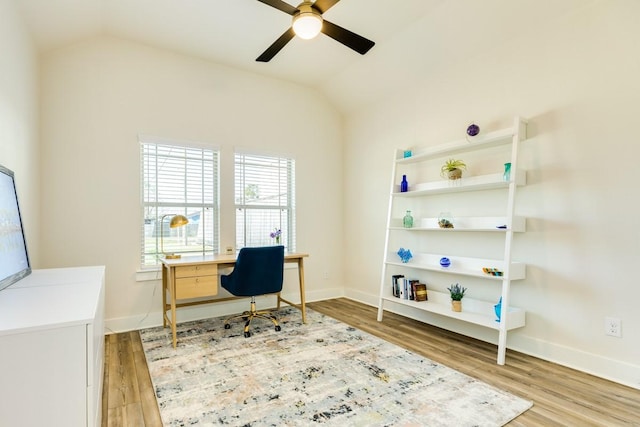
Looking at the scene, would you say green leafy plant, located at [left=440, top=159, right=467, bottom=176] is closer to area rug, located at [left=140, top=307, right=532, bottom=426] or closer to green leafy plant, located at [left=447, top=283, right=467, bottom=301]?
green leafy plant, located at [left=447, top=283, right=467, bottom=301]

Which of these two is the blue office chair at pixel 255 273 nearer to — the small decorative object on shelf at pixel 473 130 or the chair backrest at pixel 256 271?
the chair backrest at pixel 256 271

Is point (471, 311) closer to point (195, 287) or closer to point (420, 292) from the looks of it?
point (420, 292)

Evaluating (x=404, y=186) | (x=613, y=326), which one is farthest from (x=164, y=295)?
(x=613, y=326)

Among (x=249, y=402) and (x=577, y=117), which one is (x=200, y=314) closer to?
(x=249, y=402)

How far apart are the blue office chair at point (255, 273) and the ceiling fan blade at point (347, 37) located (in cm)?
192

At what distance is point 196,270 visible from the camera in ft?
10.4

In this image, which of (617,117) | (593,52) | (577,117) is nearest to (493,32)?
(593,52)

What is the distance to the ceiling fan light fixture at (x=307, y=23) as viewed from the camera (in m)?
2.30

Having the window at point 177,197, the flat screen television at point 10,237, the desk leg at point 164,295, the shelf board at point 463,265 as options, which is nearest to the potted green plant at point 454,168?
the shelf board at point 463,265

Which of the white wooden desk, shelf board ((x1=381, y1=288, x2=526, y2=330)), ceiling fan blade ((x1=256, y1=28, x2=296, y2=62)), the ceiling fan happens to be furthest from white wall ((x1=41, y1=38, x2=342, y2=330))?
shelf board ((x1=381, y1=288, x2=526, y2=330))

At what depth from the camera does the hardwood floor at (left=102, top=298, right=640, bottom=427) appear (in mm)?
1900

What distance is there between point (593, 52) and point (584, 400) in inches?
94.3

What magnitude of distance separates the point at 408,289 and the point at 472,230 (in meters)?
0.95

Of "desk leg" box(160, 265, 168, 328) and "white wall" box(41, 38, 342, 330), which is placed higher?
"white wall" box(41, 38, 342, 330)
